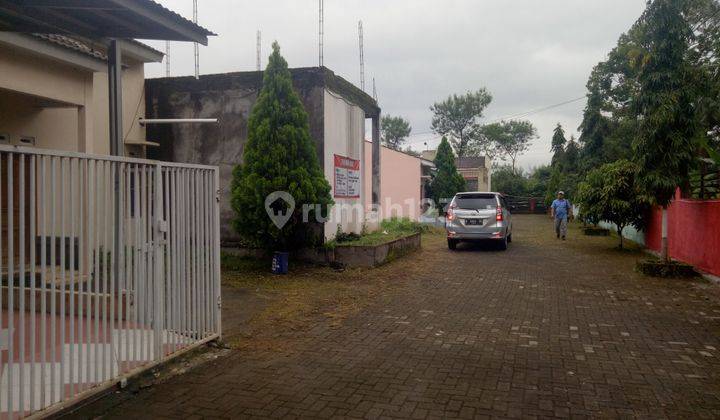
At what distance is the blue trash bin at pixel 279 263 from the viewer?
34.5 feet

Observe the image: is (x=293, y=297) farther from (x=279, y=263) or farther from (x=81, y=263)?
(x=81, y=263)

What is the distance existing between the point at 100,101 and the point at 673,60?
11.8 metres

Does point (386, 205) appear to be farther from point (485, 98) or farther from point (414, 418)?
point (485, 98)

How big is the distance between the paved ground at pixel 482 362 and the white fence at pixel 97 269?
0.47 m

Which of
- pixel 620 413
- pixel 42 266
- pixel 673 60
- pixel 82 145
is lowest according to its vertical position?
pixel 620 413

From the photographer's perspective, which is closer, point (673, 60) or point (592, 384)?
point (592, 384)

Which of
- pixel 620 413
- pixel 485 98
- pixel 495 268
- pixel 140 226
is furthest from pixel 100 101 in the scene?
pixel 485 98

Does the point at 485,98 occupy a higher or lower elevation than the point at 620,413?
higher

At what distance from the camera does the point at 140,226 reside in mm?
4766

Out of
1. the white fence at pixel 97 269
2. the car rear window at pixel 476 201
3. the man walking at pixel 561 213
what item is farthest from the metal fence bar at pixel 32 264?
the man walking at pixel 561 213

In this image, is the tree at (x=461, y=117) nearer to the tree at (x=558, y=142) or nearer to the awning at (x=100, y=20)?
the tree at (x=558, y=142)

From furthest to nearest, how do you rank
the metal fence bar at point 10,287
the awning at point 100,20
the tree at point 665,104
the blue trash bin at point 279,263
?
the tree at point 665,104
the blue trash bin at point 279,263
the awning at point 100,20
the metal fence bar at point 10,287

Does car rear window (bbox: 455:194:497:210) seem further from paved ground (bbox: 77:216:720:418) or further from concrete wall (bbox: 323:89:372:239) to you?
paved ground (bbox: 77:216:720:418)

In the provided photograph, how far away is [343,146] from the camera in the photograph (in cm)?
1275
